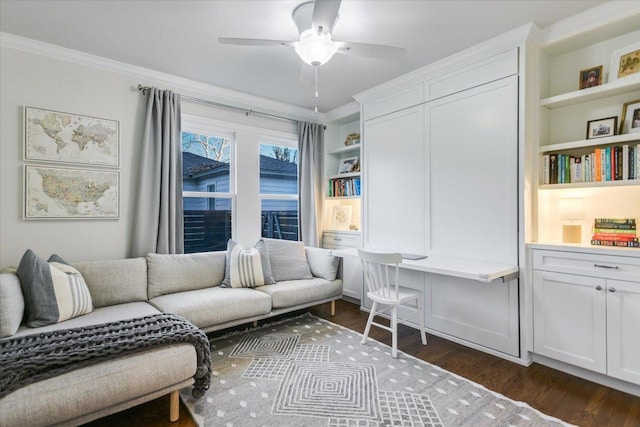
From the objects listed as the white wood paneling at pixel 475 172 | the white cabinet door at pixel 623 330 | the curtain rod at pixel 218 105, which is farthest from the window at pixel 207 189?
the white cabinet door at pixel 623 330

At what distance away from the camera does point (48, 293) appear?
2.19m

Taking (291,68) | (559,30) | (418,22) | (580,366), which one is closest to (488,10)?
(418,22)

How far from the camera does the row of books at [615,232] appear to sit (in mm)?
2178

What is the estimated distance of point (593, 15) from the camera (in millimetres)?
2217

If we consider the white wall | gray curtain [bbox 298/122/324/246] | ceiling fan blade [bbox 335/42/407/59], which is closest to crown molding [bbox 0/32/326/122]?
the white wall

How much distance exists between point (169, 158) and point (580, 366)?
378cm

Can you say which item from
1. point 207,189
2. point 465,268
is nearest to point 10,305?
point 207,189

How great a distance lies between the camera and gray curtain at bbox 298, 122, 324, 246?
4.36 metres

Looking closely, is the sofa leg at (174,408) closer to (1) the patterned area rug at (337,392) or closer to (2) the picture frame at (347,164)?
(1) the patterned area rug at (337,392)

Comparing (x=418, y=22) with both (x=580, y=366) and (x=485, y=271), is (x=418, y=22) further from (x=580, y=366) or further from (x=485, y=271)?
(x=580, y=366)

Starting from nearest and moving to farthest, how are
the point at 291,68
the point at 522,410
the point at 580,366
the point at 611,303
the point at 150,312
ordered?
the point at 522,410 → the point at 611,303 → the point at 580,366 → the point at 150,312 → the point at 291,68

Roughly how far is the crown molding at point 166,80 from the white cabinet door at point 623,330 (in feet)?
11.7

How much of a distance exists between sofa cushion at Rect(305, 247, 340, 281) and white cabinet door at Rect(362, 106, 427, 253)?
481 mm

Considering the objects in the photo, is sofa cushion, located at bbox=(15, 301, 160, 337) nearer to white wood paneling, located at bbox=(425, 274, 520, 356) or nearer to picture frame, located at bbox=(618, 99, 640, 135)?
white wood paneling, located at bbox=(425, 274, 520, 356)
